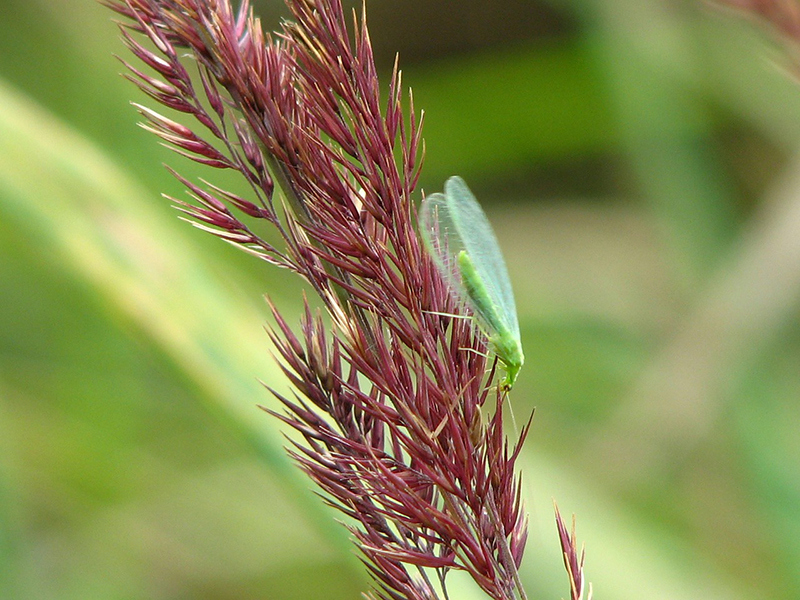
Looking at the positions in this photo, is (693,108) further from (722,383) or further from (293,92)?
(293,92)

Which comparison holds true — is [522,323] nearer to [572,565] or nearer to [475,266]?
[475,266]

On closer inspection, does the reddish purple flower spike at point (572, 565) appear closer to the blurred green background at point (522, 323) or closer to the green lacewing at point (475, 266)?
the green lacewing at point (475, 266)

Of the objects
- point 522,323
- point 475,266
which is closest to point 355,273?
point 475,266

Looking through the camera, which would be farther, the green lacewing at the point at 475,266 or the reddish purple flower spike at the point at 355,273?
the green lacewing at the point at 475,266

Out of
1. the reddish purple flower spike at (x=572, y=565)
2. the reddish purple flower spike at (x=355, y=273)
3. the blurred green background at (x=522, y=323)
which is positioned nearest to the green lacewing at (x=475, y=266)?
the reddish purple flower spike at (x=355, y=273)

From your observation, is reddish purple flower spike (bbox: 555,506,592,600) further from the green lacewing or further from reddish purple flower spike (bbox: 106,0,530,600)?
the green lacewing

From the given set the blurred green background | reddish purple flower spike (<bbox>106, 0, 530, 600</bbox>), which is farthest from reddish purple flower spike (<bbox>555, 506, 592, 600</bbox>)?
the blurred green background

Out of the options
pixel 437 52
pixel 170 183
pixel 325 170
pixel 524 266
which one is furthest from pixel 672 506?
pixel 437 52
